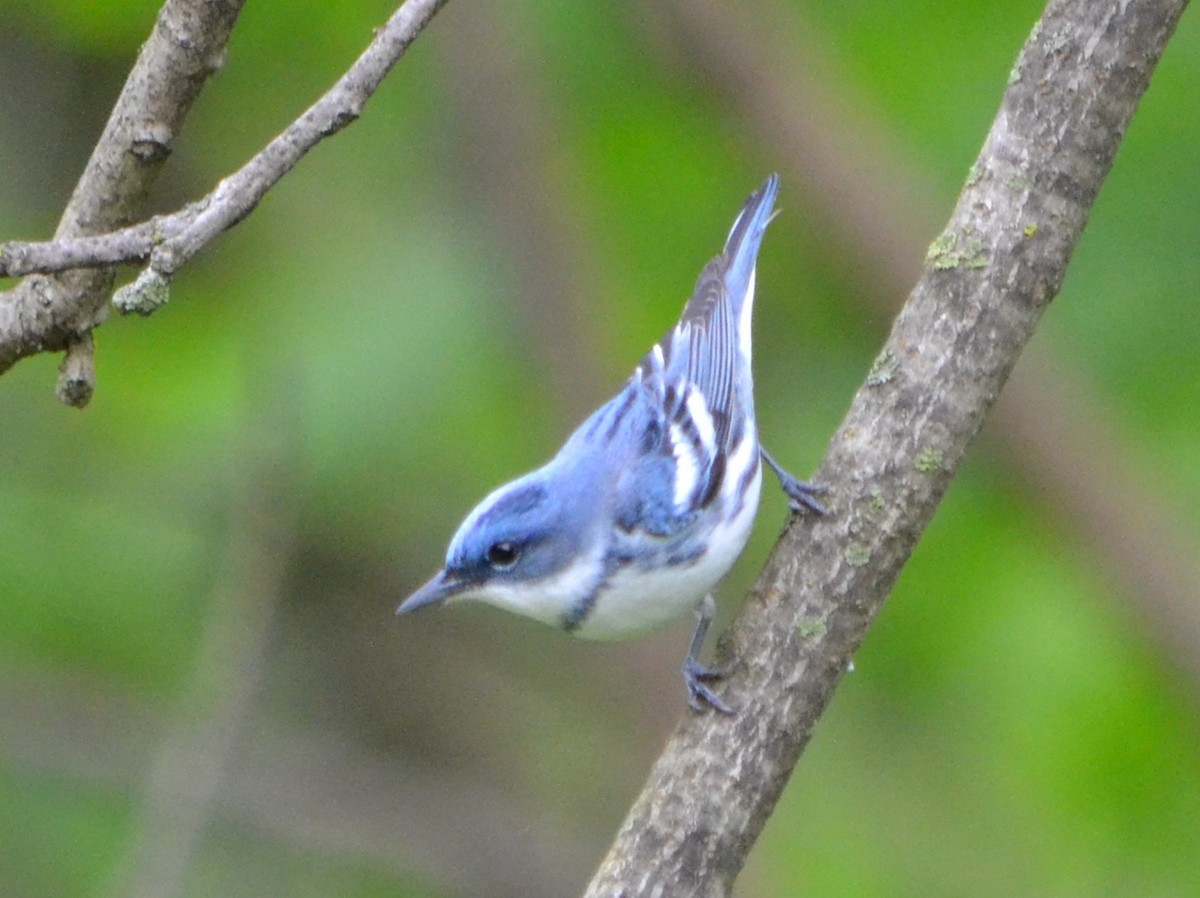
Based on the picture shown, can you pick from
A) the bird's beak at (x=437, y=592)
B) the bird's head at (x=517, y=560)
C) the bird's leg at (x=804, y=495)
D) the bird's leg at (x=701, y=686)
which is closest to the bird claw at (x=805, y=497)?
the bird's leg at (x=804, y=495)

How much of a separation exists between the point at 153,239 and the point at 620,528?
160cm

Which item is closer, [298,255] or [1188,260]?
[1188,260]

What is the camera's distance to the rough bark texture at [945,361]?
8.72 ft

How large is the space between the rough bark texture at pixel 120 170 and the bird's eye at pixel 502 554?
1278 mm

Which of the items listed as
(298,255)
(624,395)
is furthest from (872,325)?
(298,255)

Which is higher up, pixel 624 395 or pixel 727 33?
pixel 727 33

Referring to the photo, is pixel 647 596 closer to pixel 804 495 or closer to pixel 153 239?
pixel 804 495

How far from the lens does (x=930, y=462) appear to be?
272cm

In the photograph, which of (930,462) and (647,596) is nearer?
(930,462)

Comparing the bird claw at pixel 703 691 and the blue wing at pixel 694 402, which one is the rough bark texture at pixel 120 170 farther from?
the blue wing at pixel 694 402

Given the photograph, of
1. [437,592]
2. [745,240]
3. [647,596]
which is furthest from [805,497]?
[745,240]

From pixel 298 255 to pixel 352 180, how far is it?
329mm

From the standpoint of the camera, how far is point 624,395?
388 centimetres

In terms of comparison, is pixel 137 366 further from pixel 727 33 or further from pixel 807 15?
pixel 807 15
